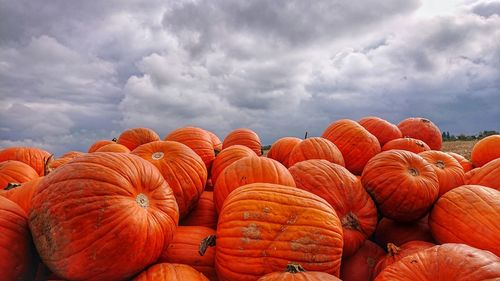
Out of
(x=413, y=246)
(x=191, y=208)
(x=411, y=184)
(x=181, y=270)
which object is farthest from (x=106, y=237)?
(x=411, y=184)

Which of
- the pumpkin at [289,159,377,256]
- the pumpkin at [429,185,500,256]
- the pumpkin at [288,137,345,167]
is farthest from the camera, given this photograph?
the pumpkin at [288,137,345,167]

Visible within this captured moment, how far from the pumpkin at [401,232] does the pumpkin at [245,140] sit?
101 inches

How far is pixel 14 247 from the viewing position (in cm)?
267

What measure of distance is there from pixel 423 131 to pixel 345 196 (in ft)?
15.0

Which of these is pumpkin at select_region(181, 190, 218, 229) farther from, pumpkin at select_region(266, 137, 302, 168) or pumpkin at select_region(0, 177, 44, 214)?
pumpkin at select_region(266, 137, 302, 168)

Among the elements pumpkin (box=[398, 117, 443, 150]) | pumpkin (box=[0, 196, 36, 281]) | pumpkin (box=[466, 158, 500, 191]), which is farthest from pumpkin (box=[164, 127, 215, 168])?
pumpkin (box=[398, 117, 443, 150])

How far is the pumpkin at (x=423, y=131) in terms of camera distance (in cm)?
735

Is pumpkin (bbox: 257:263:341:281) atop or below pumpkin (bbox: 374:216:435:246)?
atop

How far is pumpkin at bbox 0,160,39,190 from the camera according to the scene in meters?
4.98

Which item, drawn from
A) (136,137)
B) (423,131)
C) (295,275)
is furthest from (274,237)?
(423,131)

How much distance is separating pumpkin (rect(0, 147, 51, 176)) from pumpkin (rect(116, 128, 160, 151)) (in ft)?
3.64

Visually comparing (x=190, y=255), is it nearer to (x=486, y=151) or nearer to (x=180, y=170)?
(x=180, y=170)

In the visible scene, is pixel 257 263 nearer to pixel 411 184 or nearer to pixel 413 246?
pixel 413 246

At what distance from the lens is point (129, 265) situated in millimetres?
2605
